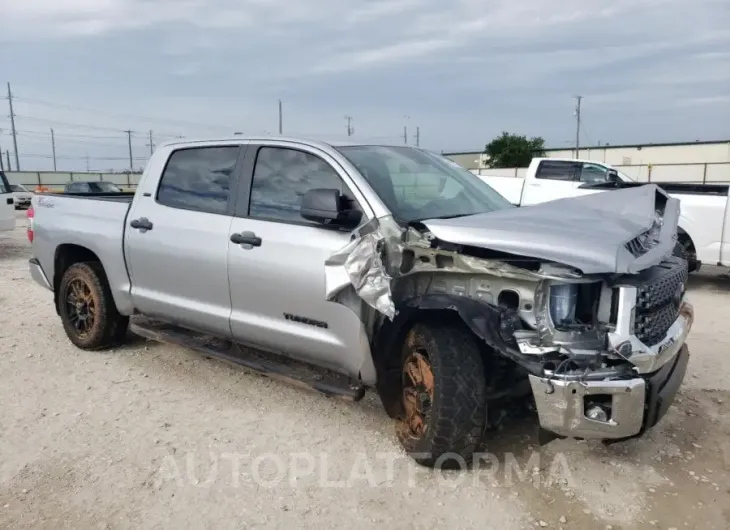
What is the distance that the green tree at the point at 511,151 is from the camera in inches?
1902

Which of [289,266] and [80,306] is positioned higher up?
[289,266]

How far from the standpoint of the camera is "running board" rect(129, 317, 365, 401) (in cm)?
395

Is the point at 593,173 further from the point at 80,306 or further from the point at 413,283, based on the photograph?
the point at 413,283

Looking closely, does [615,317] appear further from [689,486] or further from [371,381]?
[371,381]

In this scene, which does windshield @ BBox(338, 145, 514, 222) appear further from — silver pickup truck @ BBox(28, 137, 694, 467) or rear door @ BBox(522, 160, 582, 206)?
rear door @ BBox(522, 160, 582, 206)

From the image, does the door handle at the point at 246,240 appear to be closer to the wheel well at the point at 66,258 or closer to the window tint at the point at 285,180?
the window tint at the point at 285,180

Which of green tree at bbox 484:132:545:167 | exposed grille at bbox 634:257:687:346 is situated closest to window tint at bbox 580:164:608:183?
exposed grille at bbox 634:257:687:346

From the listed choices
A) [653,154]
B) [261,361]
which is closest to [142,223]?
[261,361]

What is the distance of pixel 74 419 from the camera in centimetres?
436

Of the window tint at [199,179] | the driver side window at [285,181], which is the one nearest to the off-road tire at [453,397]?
the driver side window at [285,181]

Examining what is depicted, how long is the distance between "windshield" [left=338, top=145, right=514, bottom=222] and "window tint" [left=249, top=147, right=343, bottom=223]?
0.65 ft

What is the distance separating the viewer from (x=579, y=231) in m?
3.25

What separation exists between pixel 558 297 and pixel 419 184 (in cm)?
140

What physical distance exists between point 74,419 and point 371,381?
2.08 m
